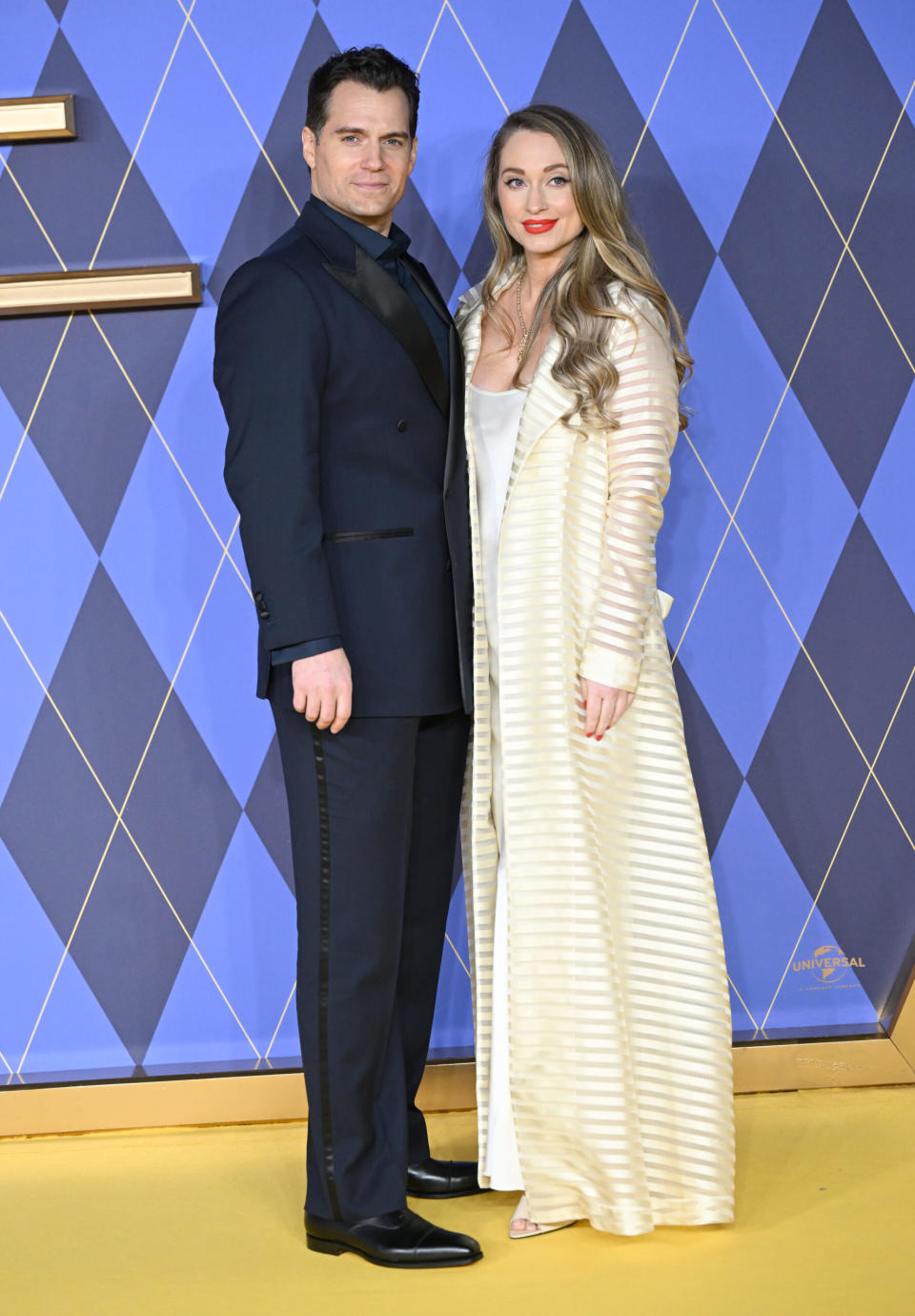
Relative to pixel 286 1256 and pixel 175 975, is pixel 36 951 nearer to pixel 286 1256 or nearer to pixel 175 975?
pixel 175 975

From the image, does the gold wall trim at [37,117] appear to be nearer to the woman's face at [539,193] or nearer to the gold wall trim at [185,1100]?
the woman's face at [539,193]

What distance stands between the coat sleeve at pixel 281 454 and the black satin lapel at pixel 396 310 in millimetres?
84

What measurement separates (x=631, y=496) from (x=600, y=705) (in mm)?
295

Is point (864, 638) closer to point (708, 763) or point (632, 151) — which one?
point (708, 763)

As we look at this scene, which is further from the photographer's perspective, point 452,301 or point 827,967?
point 827,967

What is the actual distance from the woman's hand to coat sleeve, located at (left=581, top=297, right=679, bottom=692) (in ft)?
0.04

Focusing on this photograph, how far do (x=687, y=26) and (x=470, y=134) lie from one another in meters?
0.44

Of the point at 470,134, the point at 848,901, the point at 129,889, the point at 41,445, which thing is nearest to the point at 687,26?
the point at 470,134

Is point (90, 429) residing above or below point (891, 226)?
below

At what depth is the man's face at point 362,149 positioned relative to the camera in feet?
5.43

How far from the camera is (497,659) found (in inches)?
66.5

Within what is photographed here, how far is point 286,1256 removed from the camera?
5.45 ft

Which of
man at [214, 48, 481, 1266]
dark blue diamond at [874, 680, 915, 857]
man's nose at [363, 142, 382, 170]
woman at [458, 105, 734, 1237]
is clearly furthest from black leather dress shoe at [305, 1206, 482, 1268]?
man's nose at [363, 142, 382, 170]

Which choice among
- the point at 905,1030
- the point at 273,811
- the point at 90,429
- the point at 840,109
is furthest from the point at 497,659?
the point at 840,109
